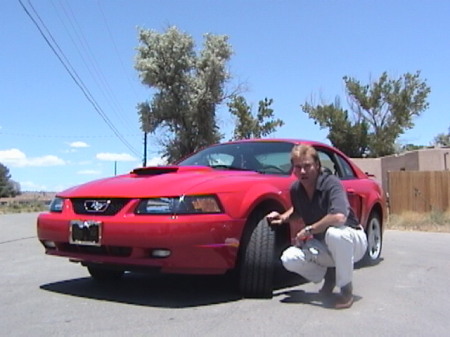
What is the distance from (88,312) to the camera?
4316 millimetres

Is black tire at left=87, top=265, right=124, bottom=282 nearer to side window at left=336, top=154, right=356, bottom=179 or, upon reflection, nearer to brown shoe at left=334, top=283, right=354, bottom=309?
brown shoe at left=334, top=283, right=354, bottom=309

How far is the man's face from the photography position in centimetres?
445

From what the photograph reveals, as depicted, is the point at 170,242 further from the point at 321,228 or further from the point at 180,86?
the point at 180,86

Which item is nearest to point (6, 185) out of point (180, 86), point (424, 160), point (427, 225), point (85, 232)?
point (180, 86)

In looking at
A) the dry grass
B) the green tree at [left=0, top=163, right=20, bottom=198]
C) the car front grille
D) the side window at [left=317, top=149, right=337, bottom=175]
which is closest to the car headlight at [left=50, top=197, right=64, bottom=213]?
the car front grille

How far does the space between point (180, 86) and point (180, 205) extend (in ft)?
82.3

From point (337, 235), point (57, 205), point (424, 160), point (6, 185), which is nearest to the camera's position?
point (337, 235)

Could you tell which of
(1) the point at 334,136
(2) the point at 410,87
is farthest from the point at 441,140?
(1) the point at 334,136

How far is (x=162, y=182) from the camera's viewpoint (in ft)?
15.1

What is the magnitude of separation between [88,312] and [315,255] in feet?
6.09

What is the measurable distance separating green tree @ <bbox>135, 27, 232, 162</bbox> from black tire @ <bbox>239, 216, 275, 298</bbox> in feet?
80.2

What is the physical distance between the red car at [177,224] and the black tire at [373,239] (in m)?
2.08

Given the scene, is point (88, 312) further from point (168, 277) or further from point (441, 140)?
point (441, 140)

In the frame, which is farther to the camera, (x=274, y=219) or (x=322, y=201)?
(x=274, y=219)
